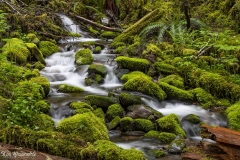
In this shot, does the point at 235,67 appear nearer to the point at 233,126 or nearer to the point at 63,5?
the point at 233,126

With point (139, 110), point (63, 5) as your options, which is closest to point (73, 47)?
point (63, 5)

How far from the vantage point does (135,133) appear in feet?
17.4

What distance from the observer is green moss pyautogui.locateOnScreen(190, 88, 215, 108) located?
6660 millimetres

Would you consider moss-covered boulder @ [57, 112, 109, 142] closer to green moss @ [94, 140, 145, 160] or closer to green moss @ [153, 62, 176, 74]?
green moss @ [94, 140, 145, 160]

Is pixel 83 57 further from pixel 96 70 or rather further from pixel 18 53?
pixel 18 53

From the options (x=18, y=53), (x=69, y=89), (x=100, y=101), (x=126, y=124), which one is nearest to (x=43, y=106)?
(x=100, y=101)

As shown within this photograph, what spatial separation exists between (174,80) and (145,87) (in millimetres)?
Result: 987

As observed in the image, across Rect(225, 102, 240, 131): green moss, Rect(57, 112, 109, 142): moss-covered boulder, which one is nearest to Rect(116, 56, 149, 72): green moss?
Rect(225, 102, 240, 131): green moss

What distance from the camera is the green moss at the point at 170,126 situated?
532 centimetres

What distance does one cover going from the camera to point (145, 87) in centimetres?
685

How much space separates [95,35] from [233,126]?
884cm

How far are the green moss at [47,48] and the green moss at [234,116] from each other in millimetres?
6118

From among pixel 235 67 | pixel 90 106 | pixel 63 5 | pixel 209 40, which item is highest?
pixel 63 5

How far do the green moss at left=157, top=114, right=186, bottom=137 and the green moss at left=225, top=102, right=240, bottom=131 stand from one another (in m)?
1.12
